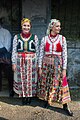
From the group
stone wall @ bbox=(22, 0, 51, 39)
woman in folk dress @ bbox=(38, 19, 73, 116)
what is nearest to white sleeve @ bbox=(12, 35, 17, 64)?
woman in folk dress @ bbox=(38, 19, 73, 116)

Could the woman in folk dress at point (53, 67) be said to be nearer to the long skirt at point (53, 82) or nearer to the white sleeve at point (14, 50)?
the long skirt at point (53, 82)

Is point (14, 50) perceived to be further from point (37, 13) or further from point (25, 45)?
point (37, 13)

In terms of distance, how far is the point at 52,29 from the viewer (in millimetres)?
4430

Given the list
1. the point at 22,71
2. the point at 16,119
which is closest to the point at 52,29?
the point at 22,71

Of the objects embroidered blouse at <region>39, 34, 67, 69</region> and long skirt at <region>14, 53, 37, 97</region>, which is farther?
long skirt at <region>14, 53, 37, 97</region>

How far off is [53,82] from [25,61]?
0.63 metres

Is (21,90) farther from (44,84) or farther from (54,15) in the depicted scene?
(54,15)

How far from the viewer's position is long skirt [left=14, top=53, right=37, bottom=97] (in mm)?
4707

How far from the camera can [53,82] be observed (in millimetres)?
4660

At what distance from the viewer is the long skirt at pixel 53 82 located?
4590 millimetres

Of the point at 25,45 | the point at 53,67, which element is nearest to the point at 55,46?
the point at 53,67

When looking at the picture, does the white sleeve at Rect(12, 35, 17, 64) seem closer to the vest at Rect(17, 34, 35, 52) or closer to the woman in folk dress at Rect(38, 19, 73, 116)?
the vest at Rect(17, 34, 35, 52)

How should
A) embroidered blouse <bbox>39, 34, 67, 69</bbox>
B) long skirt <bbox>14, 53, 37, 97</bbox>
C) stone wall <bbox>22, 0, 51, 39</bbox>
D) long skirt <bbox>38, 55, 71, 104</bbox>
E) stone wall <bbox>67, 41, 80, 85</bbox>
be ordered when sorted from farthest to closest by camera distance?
stone wall <bbox>67, 41, 80, 85</bbox> → stone wall <bbox>22, 0, 51, 39</bbox> → long skirt <bbox>14, 53, 37, 97</bbox> → long skirt <bbox>38, 55, 71, 104</bbox> → embroidered blouse <bbox>39, 34, 67, 69</bbox>

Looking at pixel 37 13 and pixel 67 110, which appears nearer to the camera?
pixel 67 110
